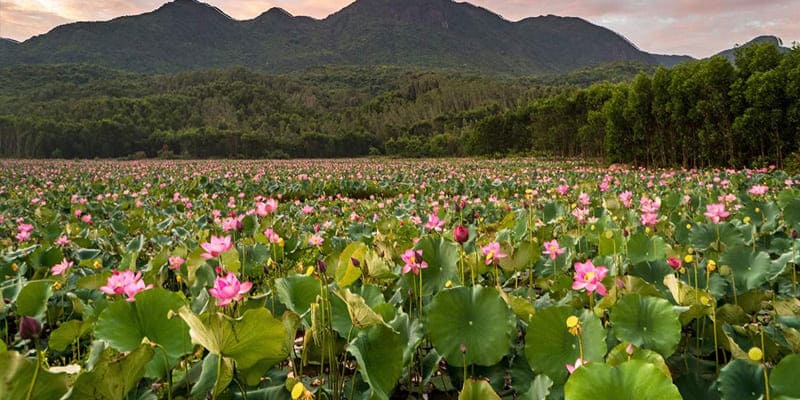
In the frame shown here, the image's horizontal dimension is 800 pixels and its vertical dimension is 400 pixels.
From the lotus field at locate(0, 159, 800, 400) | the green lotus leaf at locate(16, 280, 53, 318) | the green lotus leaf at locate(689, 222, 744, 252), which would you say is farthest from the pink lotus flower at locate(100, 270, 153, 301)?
the green lotus leaf at locate(689, 222, 744, 252)

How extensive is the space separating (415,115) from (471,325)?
98.4 m

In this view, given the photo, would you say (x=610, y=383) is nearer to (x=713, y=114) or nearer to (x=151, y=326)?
(x=151, y=326)

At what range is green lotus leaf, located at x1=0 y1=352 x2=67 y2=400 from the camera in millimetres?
894

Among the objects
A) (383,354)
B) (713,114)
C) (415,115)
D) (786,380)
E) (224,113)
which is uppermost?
(415,115)

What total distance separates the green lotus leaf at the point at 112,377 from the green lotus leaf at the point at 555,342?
955mm

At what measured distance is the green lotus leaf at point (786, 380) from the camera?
1004 mm

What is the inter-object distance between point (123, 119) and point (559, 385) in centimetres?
7173

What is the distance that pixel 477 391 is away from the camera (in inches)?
44.2

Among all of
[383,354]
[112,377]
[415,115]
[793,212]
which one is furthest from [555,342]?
[415,115]

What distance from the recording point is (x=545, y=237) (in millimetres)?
3373

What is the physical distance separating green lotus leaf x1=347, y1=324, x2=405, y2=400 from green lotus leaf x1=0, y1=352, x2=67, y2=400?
2.16 feet

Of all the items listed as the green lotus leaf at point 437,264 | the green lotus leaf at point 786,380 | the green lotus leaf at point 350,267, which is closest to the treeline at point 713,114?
the green lotus leaf at point 437,264

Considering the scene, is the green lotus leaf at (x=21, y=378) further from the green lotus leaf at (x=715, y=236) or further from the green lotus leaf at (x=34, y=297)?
the green lotus leaf at (x=715, y=236)

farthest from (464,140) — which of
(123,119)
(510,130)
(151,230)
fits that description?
(151,230)
